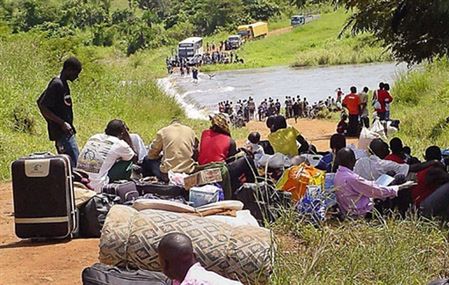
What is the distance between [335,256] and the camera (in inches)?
196

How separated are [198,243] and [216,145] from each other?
2676 mm

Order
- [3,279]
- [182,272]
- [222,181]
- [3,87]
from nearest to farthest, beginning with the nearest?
[182,272]
[3,279]
[222,181]
[3,87]

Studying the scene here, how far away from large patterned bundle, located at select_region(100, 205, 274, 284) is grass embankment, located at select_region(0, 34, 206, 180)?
566cm

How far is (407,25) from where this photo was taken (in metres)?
9.01

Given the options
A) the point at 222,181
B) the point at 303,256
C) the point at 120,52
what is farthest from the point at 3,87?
the point at 120,52

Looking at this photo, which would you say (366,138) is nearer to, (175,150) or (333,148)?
(333,148)

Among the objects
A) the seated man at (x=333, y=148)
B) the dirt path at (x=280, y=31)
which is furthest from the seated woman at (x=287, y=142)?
the dirt path at (x=280, y=31)

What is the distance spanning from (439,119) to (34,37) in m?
11.2

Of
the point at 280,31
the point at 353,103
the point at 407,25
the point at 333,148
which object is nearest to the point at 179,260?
the point at 333,148

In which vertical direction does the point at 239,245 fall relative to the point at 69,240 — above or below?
above

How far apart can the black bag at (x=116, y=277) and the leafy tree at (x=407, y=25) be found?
11.0 ft

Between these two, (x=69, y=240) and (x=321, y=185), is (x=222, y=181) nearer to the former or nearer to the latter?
(x=321, y=185)

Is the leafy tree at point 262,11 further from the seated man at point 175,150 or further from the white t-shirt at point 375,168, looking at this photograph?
the white t-shirt at point 375,168

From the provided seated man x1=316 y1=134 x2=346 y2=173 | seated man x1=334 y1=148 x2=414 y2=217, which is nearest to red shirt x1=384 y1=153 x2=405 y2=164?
seated man x1=316 y1=134 x2=346 y2=173
